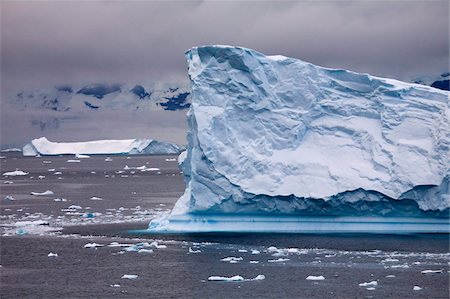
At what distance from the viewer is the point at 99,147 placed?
4569 inches

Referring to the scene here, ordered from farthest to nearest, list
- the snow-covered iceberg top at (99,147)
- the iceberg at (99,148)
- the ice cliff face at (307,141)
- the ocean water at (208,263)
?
the iceberg at (99,148) → the snow-covered iceberg top at (99,147) → the ice cliff face at (307,141) → the ocean water at (208,263)

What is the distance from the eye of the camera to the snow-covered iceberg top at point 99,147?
90269 mm

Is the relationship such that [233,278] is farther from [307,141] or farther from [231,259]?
[307,141]

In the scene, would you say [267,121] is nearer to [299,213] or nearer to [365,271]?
[299,213]

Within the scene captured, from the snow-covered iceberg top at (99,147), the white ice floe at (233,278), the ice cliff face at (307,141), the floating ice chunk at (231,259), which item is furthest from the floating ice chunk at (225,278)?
the snow-covered iceberg top at (99,147)

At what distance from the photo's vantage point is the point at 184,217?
83.9ft

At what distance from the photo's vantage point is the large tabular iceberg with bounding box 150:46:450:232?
24688 millimetres

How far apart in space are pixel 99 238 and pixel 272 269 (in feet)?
23.5

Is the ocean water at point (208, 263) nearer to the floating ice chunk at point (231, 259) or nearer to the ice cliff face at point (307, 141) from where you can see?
the floating ice chunk at point (231, 259)

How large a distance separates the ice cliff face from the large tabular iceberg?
0.03m

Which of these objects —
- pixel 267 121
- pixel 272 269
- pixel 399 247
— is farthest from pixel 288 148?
pixel 272 269

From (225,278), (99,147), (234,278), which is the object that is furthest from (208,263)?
(99,147)

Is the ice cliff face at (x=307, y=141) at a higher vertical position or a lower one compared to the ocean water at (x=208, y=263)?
higher

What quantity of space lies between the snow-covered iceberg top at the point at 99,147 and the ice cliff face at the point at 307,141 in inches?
2489
